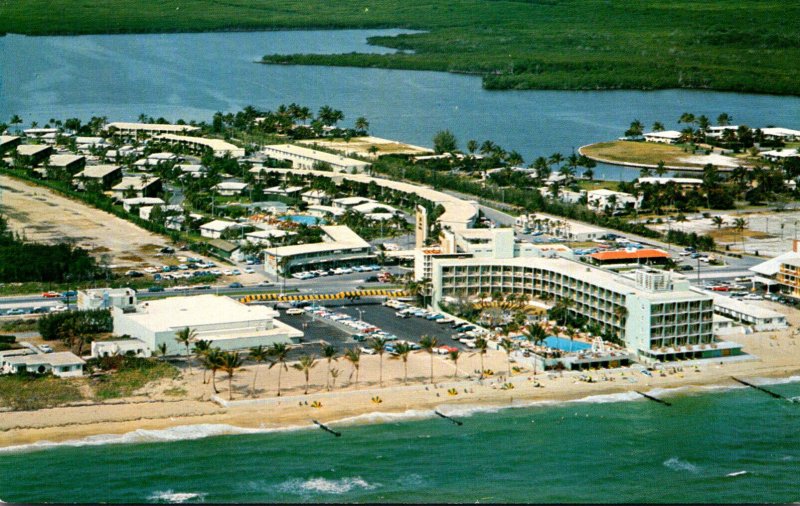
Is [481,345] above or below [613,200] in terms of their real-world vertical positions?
above

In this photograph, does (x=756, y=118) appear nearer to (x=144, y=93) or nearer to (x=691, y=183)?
(x=691, y=183)

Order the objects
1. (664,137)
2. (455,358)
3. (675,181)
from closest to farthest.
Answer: (455,358) < (675,181) < (664,137)

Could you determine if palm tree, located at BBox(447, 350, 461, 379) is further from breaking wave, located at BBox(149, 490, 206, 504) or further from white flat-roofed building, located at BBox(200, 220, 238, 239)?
white flat-roofed building, located at BBox(200, 220, 238, 239)

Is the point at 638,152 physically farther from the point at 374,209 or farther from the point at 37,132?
the point at 37,132

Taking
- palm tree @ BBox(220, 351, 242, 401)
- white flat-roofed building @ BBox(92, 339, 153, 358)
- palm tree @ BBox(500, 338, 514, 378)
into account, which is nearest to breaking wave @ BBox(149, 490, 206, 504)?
palm tree @ BBox(220, 351, 242, 401)

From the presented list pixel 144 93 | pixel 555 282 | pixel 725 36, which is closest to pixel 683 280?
pixel 555 282

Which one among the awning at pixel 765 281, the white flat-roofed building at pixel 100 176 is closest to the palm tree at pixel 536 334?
the awning at pixel 765 281

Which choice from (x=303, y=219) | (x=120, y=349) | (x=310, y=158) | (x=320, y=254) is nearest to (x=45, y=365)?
(x=120, y=349)

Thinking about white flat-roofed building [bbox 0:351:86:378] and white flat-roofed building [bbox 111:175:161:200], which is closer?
white flat-roofed building [bbox 0:351:86:378]
